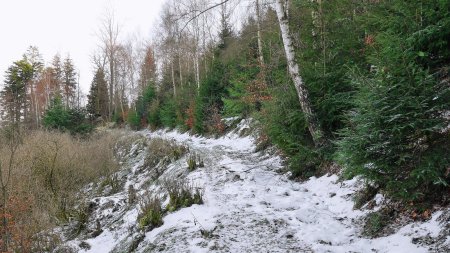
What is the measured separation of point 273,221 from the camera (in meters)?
4.29

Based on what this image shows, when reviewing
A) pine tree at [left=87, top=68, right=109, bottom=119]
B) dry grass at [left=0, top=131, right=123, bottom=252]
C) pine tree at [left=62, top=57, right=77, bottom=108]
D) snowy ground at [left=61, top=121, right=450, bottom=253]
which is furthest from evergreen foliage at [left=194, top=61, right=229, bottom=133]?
pine tree at [left=62, top=57, right=77, bottom=108]

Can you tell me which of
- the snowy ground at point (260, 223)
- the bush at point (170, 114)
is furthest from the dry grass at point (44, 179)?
the bush at point (170, 114)

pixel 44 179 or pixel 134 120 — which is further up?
pixel 134 120

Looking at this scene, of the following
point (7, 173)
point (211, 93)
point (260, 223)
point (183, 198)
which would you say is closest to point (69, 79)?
point (211, 93)

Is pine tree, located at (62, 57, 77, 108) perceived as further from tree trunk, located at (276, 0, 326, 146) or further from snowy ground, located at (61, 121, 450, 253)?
tree trunk, located at (276, 0, 326, 146)

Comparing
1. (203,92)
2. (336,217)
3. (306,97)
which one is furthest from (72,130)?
(336,217)

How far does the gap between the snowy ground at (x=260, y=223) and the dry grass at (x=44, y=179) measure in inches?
38.9

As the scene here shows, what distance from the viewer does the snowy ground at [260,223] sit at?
350cm

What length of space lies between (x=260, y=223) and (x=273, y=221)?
8.3 inches

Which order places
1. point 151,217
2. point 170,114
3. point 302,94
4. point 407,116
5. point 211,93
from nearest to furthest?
point 407,116 → point 151,217 → point 302,94 → point 211,93 → point 170,114

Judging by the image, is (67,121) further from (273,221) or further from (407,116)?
(407,116)

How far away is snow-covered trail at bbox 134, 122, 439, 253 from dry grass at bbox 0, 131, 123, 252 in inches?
127

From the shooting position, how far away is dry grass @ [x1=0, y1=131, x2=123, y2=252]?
19.7 ft

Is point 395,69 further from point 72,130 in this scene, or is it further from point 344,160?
point 72,130
